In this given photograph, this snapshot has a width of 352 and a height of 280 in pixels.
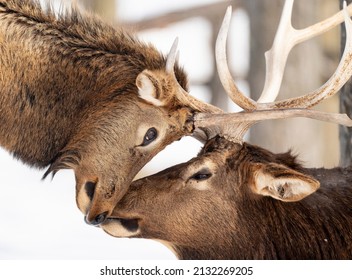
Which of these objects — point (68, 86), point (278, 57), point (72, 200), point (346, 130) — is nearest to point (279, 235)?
point (278, 57)

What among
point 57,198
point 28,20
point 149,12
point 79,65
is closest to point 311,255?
point 79,65

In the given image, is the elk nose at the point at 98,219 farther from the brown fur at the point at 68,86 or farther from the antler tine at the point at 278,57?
the antler tine at the point at 278,57

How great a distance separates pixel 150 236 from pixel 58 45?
4.92 ft

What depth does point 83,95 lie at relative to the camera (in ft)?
22.5

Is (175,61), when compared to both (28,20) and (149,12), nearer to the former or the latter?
(28,20)

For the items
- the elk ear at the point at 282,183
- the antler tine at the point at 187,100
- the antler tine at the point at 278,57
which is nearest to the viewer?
the elk ear at the point at 282,183

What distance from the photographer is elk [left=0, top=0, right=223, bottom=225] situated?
6500 mm

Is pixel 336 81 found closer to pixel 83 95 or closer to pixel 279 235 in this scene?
pixel 279 235

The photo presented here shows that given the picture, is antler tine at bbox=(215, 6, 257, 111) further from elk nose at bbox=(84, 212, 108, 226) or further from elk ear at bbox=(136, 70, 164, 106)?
elk nose at bbox=(84, 212, 108, 226)

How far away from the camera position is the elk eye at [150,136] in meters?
6.48

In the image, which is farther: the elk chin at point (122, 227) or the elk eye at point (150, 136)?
the elk eye at point (150, 136)

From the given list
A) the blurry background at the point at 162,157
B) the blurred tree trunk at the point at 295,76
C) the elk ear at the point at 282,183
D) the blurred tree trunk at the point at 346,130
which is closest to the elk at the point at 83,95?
the elk ear at the point at 282,183

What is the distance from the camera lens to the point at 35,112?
684cm

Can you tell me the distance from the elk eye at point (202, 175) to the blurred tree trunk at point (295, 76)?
3.15 m
